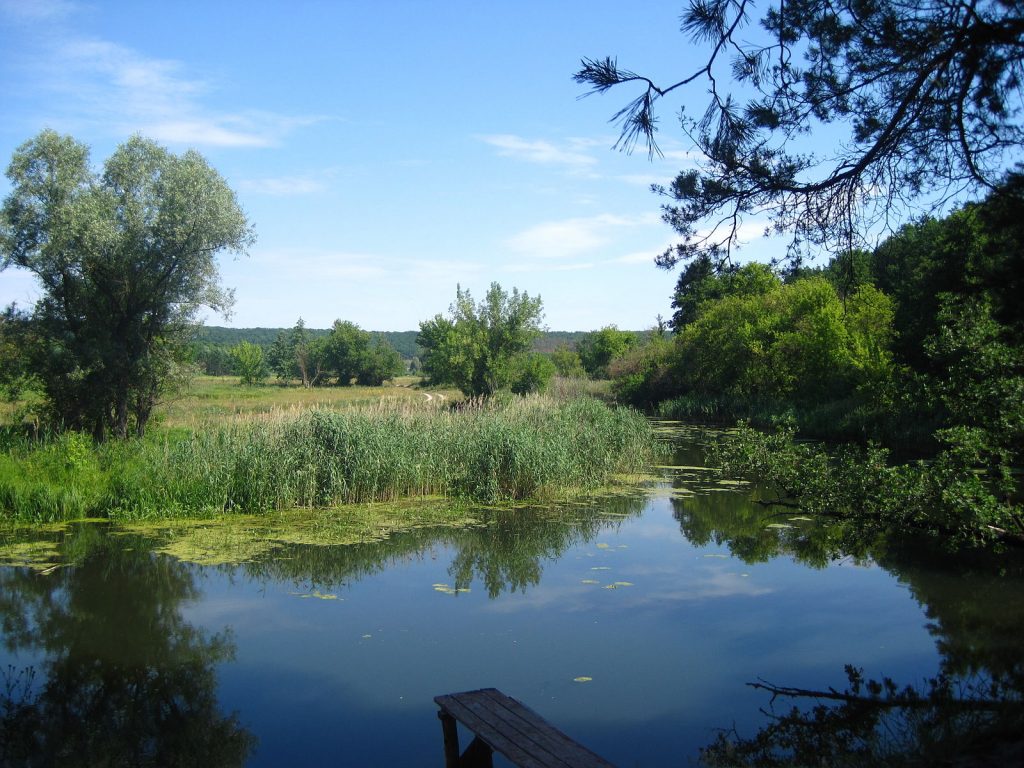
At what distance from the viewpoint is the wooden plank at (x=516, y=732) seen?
378 cm

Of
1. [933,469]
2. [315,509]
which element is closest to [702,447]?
[315,509]

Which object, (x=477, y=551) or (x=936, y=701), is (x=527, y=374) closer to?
(x=477, y=551)

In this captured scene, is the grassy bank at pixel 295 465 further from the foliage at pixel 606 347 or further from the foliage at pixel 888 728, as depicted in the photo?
the foliage at pixel 606 347

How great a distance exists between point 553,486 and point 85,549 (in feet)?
24.6

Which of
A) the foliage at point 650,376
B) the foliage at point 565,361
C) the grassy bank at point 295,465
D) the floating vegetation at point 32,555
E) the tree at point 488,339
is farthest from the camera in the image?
the foliage at point 565,361

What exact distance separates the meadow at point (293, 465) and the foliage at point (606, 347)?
124 ft

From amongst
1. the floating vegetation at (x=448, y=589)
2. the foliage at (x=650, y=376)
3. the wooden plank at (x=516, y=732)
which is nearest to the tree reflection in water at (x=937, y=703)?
the wooden plank at (x=516, y=732)

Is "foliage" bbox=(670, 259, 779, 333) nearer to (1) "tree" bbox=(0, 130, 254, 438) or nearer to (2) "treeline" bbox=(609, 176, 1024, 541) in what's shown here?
(2) "treeline" bbox=(609, 176, 1024, 541)

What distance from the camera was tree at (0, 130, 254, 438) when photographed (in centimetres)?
1448

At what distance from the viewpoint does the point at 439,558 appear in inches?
404

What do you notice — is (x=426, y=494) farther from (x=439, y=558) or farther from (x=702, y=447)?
(x=702, y=447)

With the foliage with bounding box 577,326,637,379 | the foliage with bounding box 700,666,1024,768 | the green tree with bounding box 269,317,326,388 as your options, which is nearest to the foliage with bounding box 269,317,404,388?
the green tree with bounding box 269,317,326,388

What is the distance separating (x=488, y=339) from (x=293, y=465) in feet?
62.5

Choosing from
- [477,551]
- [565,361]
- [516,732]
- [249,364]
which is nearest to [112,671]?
[516,732]
